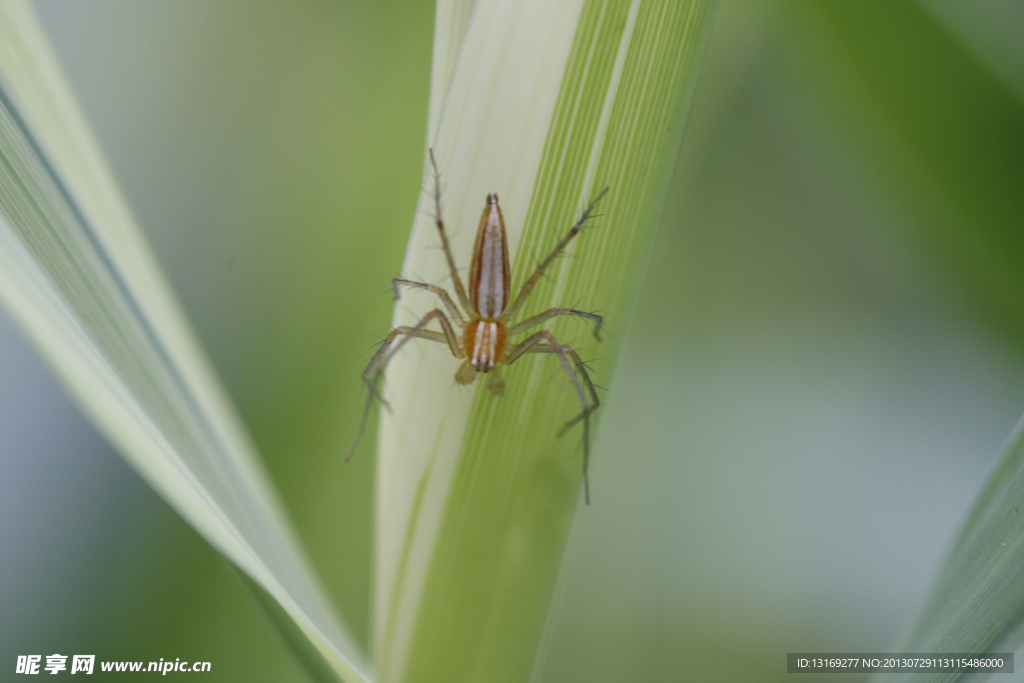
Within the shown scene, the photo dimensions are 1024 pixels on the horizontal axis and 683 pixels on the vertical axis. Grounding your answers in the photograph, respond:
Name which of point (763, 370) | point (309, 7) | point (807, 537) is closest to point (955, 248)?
point (763, 370)

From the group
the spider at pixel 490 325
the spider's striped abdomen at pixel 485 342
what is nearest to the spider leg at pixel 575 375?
the spider at pixel 490 325

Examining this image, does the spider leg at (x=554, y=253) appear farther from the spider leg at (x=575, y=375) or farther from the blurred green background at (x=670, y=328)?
the blurred green background at (x=670, y=328)

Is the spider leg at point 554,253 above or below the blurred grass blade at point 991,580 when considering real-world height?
above

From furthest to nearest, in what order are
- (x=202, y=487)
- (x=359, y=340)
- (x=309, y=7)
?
(x=309, y=7) < (x=359, y=340) < (x=202, y=487)

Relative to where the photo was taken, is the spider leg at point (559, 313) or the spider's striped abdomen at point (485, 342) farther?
the spider's striped abdomen at point (485, 342)

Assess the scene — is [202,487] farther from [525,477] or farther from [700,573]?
[700,573]

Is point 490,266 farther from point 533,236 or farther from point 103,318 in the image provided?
point 103,318

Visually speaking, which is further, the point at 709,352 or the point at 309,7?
the point at 709,352
